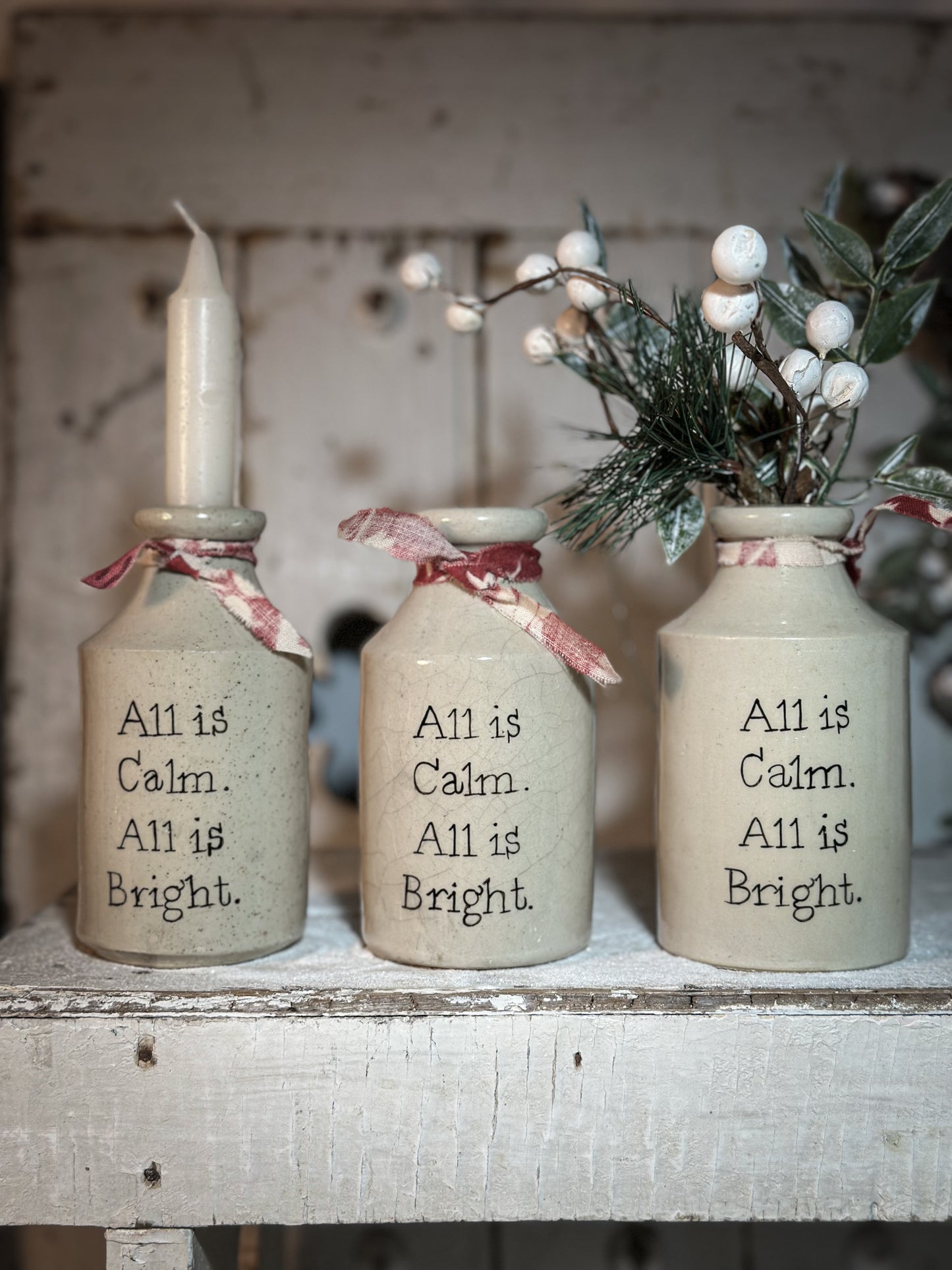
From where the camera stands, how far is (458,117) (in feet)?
3.57

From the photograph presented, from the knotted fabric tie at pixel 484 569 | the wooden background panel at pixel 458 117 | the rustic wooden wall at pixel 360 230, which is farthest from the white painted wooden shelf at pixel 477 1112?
the wooden background panel at pixel 458 117

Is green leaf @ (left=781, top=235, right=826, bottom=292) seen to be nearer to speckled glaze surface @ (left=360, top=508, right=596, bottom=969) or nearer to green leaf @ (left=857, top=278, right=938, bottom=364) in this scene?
green leaf @ (left=857, top=278, right=938, bottom=364)

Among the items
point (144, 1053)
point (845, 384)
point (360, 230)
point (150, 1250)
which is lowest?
point (150, 1250)

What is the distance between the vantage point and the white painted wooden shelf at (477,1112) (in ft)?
1.96

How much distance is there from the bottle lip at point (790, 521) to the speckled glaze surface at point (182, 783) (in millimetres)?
285

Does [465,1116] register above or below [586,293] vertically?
below

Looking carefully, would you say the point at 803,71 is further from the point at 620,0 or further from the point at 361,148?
the point at 361,148

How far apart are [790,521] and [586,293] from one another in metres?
0.20

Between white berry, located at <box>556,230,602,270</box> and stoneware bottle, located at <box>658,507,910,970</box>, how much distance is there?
0.20 m

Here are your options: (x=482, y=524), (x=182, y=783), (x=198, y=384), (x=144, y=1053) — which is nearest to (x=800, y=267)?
(x=482, y=524)

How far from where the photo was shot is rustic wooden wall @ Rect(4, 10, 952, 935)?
109 centimetres

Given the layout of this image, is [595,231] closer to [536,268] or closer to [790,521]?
[536,268]

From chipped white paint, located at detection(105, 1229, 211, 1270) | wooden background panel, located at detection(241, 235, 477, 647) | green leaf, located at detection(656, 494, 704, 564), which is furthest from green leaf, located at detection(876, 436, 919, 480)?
chipped white paint, located at detection(105, 1229, 211, 1270)

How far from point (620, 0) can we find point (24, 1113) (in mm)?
1070
